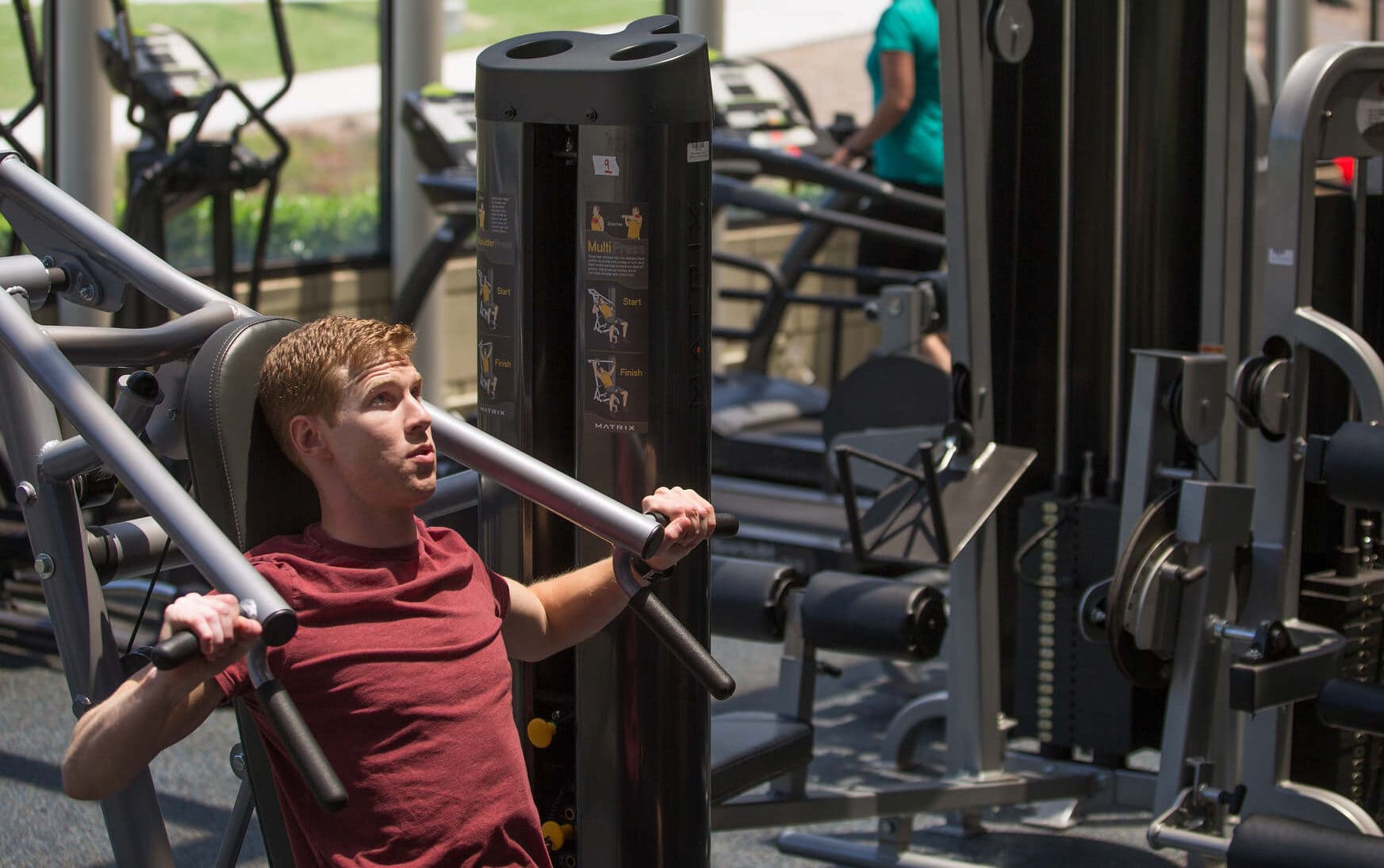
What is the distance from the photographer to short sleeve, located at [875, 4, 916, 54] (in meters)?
5.29

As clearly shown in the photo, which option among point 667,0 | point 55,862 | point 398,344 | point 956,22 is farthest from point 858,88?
point 398,344

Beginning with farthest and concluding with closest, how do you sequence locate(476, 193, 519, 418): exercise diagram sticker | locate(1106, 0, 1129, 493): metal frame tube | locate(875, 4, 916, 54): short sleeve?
1. locate(875, 4, 916, 54): short sleeve
2. locate(1106, 0, 1129, 493): metal frame tube
3. locate(476, 193, 519, 418): exercise diagram sticker

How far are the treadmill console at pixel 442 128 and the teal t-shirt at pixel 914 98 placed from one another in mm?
1251

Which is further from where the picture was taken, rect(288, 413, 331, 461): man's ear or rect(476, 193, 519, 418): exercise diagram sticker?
rect(476, 193, 519, 418): exercise diagram sticker

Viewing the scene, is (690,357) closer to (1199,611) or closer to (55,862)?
(1199,611)

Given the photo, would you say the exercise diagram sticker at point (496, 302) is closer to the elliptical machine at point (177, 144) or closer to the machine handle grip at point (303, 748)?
the machine handle grip at point (303, 748)

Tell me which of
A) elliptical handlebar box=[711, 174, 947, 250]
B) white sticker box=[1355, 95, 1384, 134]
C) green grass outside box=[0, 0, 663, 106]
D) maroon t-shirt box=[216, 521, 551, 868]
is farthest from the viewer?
green grass outside box=[0, 0, 663, 106]

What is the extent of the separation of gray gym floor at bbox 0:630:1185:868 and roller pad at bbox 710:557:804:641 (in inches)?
16.5

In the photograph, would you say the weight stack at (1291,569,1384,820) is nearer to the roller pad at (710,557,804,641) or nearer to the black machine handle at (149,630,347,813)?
the roller pad at (710,557,804,641)

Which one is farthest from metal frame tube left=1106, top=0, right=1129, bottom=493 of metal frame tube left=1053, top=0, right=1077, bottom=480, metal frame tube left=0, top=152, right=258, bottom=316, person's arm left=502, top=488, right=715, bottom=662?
metal frame tube left=0, top=152, right=258, bottom=316

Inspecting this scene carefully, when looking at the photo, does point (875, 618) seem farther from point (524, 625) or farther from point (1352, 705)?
point (524, 625)

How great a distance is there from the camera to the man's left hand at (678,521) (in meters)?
1.84

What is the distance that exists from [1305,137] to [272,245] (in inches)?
168

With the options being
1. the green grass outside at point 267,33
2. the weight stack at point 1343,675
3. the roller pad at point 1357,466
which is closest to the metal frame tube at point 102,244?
the roller pad at point 1357,466
